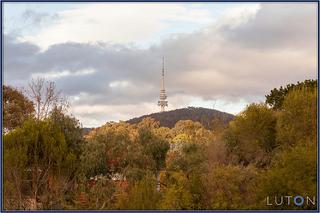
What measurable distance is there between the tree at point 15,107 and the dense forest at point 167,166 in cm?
892

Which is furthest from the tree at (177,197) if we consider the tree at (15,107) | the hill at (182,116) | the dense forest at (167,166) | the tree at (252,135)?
the hill at (182,116)

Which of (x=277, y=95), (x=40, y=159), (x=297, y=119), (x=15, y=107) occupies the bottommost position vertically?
(x=40, y=159)

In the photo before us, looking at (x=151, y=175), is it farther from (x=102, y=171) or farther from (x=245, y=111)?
(x=245, y=111)

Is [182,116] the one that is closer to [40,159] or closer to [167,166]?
[167,166]

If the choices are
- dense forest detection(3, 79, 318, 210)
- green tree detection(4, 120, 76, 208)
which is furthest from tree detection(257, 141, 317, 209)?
green tree detection(4, 120, 76, 208)

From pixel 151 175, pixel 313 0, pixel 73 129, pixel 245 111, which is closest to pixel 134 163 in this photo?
pixel 151 175

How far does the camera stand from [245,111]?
110 feet

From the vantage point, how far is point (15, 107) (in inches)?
1692

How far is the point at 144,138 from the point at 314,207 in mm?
10159
